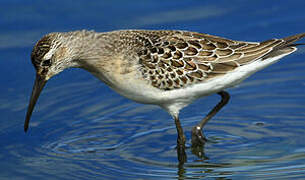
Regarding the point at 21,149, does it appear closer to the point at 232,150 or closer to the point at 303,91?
the point at 232,150

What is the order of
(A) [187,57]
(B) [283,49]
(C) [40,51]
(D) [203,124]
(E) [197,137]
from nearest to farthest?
(C) [40,51] < (A) [187,57] < (B) [283,49] < (E) [197,137] < (D) [203,124]

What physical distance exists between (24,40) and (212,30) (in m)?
3.96

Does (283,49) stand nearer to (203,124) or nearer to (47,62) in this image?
(203,124)

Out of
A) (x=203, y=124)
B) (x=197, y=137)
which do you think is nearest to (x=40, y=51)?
(x=197, y=137)

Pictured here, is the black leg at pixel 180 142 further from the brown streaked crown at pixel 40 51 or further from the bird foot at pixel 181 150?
the brown streaked crown at pixel 40 51

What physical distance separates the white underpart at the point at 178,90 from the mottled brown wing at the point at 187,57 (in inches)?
3.2

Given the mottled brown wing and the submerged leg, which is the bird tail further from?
the submerged leg

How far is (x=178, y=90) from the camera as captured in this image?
11156 mm

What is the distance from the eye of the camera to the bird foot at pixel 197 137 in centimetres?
1205

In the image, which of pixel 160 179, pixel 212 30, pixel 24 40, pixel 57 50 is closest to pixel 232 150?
pixel 160 179

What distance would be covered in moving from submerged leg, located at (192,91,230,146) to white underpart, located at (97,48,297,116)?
0.87 meters

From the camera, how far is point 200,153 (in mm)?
11781

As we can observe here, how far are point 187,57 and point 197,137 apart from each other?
163 cm

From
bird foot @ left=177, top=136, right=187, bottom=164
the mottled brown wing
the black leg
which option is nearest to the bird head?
the mottled brown wing
